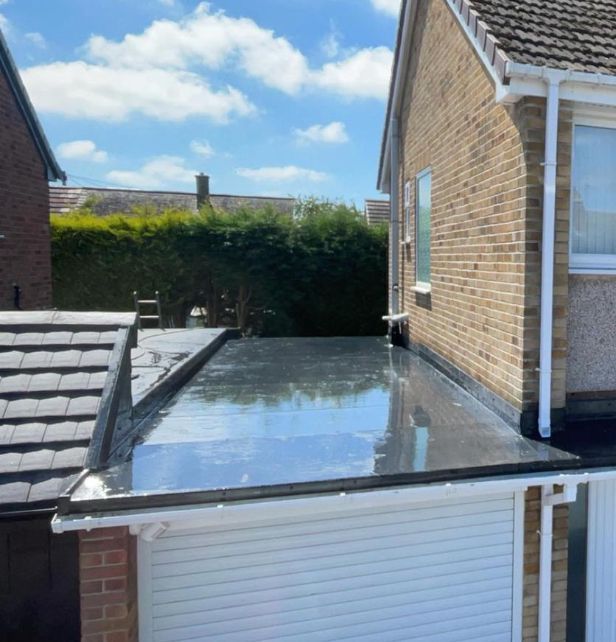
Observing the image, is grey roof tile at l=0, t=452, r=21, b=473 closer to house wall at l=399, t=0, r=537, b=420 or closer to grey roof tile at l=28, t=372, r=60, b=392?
grey roof tile at l=28, t=372, r=60, b=392

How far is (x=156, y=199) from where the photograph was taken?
27.6 metres

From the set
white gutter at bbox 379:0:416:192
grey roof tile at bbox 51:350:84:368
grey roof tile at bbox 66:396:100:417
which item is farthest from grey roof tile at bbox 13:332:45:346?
white gutter at bbox 379:0:416:192

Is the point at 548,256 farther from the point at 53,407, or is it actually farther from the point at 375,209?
the point at 375,209

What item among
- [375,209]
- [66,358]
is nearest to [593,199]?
[66,358]

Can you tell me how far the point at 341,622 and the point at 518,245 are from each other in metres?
3.26

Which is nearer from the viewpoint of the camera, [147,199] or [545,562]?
[545,562]

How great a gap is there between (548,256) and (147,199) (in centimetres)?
2657

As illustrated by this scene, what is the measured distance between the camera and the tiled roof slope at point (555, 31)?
13.9ft

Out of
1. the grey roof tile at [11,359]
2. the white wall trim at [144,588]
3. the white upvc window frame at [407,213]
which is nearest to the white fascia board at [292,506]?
the white wall trim at [144,588]

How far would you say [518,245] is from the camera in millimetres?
4293

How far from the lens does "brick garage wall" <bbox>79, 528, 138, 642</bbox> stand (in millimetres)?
3160

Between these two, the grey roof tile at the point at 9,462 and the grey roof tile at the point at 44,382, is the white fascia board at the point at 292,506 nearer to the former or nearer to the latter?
the grey roof tile at the point at 9,462

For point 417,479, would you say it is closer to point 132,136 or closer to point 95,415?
point 95,415

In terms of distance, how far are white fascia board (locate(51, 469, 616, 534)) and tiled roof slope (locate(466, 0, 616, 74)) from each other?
10.4ft
